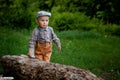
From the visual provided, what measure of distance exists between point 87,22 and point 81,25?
2.52 feet

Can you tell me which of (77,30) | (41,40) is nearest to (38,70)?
(41,40)

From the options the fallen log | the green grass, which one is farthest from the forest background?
the fallen log

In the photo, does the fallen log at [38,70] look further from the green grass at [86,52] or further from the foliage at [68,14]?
the foliage at [68,14]

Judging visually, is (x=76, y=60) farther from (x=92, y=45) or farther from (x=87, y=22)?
(x=87, y=22)

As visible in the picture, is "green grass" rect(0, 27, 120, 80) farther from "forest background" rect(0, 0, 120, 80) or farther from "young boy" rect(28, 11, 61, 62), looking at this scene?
"young boy" rect(28, 11, 61, 62)

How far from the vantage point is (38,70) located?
8.06m

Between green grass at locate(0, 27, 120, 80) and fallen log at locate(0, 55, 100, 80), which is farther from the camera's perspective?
green grass at locate(0, 27, 120, 80)

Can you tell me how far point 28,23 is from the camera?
2178cm

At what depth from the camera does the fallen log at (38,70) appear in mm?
7566

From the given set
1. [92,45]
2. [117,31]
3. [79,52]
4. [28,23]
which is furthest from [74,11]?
[79,52]

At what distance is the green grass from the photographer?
11820mm

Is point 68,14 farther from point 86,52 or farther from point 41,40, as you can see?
point 41,40

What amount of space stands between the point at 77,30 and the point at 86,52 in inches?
288

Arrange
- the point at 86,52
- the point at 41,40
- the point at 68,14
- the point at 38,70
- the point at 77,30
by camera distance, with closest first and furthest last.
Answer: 1. the point at 38,70
2. the point at 41,40
3. the point at 86,52
4. the point at 77,30
5. the point at 68,14
